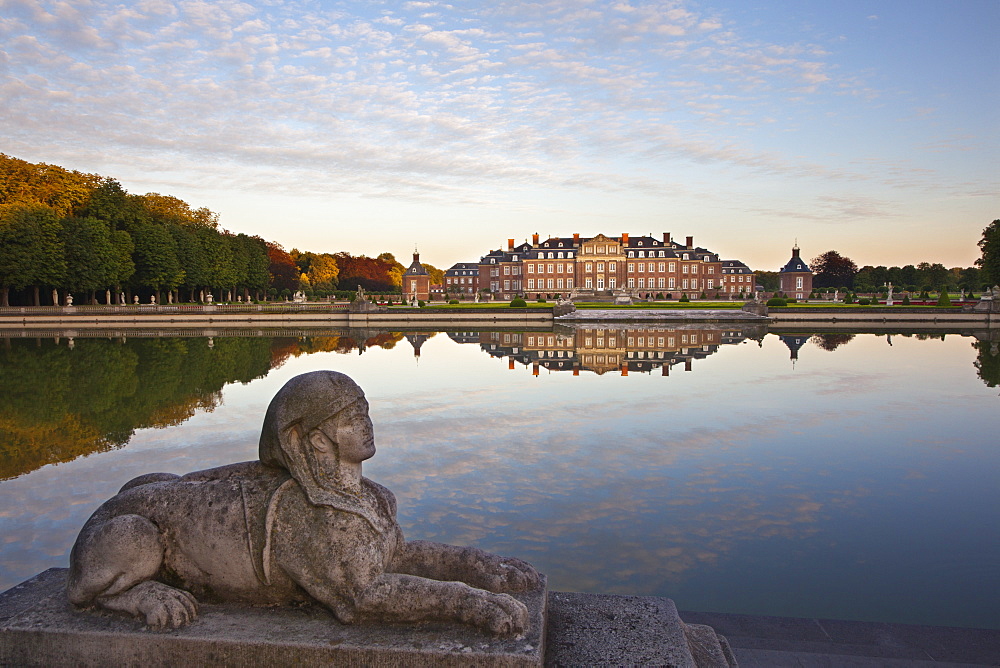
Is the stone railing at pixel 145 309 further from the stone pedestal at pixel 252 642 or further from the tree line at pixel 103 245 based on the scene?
the stone pedestal at pixel 252 642

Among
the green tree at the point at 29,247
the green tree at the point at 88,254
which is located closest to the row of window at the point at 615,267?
the green tree at the point at 88,254

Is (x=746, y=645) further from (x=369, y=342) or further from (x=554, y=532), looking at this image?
(x=369, y=342)

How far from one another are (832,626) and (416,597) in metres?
2.67

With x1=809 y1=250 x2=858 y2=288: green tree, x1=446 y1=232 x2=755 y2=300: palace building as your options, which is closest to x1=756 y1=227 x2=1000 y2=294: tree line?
x1=809 y1=250 x2=858 y2=288: green tree

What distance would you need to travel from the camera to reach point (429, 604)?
2615mm

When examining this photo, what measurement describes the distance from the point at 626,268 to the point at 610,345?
2657 inches

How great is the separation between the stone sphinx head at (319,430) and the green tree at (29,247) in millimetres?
41450

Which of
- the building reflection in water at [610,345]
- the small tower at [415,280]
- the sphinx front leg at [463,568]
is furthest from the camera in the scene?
the small tower at [415,280]

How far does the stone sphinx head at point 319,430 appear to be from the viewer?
2.67m

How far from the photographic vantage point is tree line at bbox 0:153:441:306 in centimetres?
3759

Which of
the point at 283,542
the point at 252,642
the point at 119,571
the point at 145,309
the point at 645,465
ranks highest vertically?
the point at 145,309

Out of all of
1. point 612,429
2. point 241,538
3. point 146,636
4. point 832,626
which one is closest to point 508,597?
point 241,538

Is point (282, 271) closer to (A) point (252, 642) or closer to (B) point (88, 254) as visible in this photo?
(B) point (88, 254)

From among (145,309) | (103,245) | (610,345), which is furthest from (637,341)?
(103,245)
